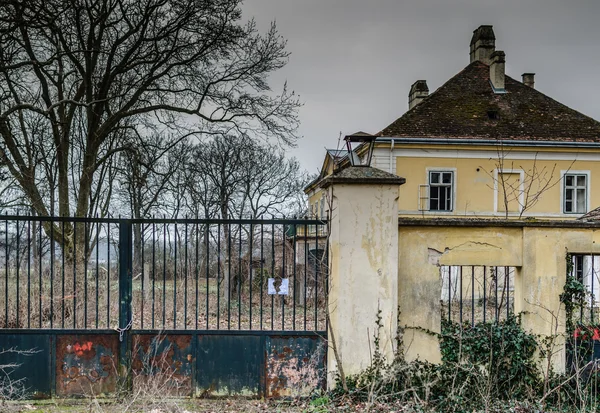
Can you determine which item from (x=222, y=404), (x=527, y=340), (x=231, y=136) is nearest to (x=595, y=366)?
(x=527, y=340)

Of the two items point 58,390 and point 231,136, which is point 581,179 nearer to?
point 231,136

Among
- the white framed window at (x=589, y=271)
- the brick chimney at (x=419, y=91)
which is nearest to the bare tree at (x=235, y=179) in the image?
the brick chimney at (x=419, y=91)

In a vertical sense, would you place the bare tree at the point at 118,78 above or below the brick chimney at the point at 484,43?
below

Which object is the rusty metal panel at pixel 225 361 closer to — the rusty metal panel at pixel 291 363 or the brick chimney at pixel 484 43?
the rusty metal panel at pixel 291 363

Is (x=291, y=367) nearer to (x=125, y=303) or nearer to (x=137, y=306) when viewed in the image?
Result: (x=125, y=303)

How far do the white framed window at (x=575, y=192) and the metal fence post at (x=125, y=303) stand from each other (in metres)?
20.9

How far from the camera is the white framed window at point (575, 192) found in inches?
908

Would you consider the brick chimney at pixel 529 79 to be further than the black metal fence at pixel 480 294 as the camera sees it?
Yes

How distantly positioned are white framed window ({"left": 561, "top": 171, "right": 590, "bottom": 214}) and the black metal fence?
780 centimetres

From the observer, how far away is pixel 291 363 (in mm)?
6895

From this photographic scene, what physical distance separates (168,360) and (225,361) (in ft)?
2.35

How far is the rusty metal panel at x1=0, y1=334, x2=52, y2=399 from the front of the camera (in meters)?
6.76

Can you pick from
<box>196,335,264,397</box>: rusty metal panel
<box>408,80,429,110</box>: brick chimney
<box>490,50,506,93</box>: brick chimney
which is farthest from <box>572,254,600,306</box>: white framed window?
<box>408,80,429,110</box>: brick chimney

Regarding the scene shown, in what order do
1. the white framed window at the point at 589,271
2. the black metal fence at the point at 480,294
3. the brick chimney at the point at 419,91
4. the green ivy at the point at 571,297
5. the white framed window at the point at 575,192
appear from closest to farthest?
1. the black metal fence at the point at 480,294
2. the white framed window at the point at 589,271
3. the green ivy at the point at 571,297
4. the white framed window at the point at 575,192
5. the brick chimney at the point at 419,91
